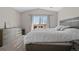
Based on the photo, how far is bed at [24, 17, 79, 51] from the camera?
1.29 metres

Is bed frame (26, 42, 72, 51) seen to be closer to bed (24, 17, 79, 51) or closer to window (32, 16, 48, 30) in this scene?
bed (24, 17, 79, 51)

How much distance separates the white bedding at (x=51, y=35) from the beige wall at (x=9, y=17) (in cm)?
26

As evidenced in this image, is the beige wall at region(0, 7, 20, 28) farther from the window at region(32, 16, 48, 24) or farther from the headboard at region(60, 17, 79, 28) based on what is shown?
the headboard at region(60, 17, 79, 28)

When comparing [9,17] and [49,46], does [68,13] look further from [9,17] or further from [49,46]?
[9,17]

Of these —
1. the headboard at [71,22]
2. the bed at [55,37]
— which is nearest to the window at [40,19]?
the bed at [55,37]

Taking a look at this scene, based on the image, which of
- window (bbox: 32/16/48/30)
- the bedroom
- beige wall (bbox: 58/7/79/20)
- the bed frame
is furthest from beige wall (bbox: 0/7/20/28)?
beige wall (bbox: 58/7/79/20)

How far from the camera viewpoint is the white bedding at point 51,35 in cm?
128

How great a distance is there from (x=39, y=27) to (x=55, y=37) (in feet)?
0.87

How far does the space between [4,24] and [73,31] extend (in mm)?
937

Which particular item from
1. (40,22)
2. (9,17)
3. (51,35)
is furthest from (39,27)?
(9,17)

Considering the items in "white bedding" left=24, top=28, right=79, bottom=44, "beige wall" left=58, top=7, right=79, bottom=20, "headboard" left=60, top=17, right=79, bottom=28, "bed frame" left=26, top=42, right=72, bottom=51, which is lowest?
"bed frame" left=26, top=42, right=72, bottom=51

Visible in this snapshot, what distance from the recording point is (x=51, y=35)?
1.36 metres

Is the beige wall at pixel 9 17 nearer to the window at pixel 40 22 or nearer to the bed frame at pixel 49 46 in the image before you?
the window at pixel 40 22

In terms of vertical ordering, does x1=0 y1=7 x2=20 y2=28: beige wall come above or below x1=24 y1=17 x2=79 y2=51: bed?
above
